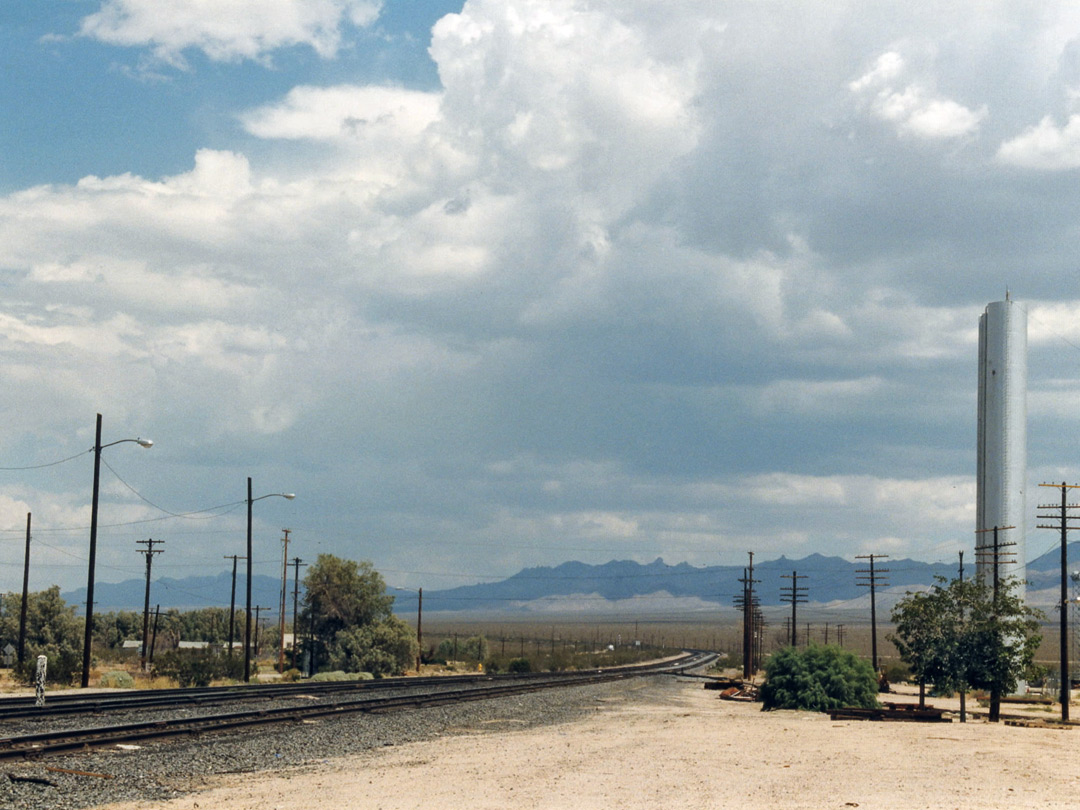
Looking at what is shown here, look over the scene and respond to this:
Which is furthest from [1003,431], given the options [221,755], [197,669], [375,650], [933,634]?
[221,755]

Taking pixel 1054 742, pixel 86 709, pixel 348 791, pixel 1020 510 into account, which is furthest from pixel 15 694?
pixel 1020 510

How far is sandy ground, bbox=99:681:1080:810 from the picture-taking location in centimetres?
1958

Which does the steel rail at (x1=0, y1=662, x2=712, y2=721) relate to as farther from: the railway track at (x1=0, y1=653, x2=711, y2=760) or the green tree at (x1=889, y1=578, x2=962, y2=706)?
the green tree at (x1=889, y1=578, x2=962, y2=706)

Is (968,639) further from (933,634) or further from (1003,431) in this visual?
(1003,431)

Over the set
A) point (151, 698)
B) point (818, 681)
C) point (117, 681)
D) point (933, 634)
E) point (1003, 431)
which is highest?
point (1003, 431)

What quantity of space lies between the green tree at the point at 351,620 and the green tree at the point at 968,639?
40566mm

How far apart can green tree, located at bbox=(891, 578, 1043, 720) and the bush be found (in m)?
2.41

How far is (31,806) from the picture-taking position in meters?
17.4

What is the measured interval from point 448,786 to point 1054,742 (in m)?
23.8

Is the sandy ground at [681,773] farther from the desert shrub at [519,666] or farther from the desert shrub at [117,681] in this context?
the desert shrub at [519,666]

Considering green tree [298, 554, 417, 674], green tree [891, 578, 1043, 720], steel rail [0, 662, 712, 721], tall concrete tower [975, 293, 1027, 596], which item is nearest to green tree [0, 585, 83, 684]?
green tree [298, 554, 417, 674]

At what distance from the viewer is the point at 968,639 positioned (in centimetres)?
4900

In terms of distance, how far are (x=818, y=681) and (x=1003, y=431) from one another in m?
42.8

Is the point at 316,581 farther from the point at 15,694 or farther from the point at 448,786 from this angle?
the point at 448,786
